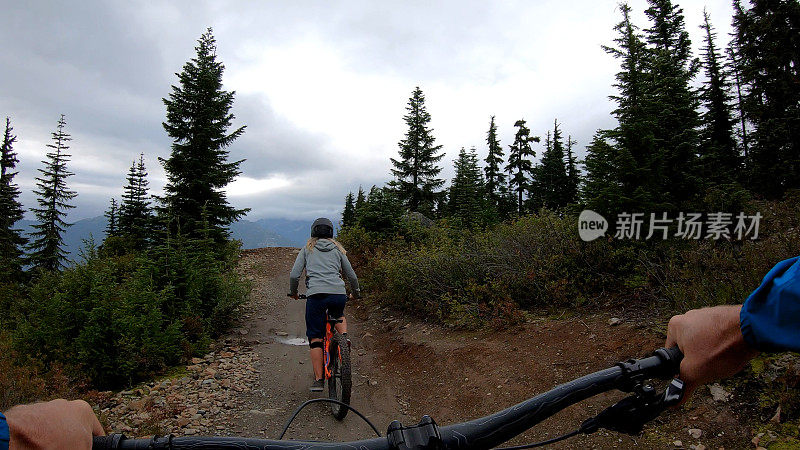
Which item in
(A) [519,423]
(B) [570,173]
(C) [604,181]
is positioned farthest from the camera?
(B) [570,173]

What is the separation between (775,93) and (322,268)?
82.6 feet

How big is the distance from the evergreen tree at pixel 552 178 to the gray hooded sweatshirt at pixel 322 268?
38450mm

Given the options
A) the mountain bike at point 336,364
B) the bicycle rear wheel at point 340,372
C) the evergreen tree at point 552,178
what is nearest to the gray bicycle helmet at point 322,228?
the mountain bike at point 336,364

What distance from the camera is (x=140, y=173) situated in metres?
29.7

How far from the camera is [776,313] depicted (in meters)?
Answer: 1.06

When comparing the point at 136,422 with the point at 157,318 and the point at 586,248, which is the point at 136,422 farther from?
the point at 586,248

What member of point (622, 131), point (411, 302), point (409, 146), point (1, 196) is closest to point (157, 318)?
point (411, 302)

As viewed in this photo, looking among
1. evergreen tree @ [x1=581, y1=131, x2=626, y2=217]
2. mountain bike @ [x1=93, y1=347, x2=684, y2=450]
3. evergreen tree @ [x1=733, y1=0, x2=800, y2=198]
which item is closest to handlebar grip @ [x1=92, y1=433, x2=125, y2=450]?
mountain bike @ [x1=93, y1=347, x2=684, y2=450]

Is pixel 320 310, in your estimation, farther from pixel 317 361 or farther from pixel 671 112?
pixel 671 112

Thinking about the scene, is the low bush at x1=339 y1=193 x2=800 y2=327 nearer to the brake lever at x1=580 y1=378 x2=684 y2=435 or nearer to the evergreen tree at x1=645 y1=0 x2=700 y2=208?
the evergreen tree at x1=645 y1=0 x2=700 y2=208

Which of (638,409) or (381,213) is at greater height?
(381,213)

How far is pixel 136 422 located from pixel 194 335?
2976mm

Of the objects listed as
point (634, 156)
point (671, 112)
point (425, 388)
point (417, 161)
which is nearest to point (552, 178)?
point (417, 161)

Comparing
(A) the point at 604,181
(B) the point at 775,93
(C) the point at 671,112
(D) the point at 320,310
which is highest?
(B) the point at 775,93
